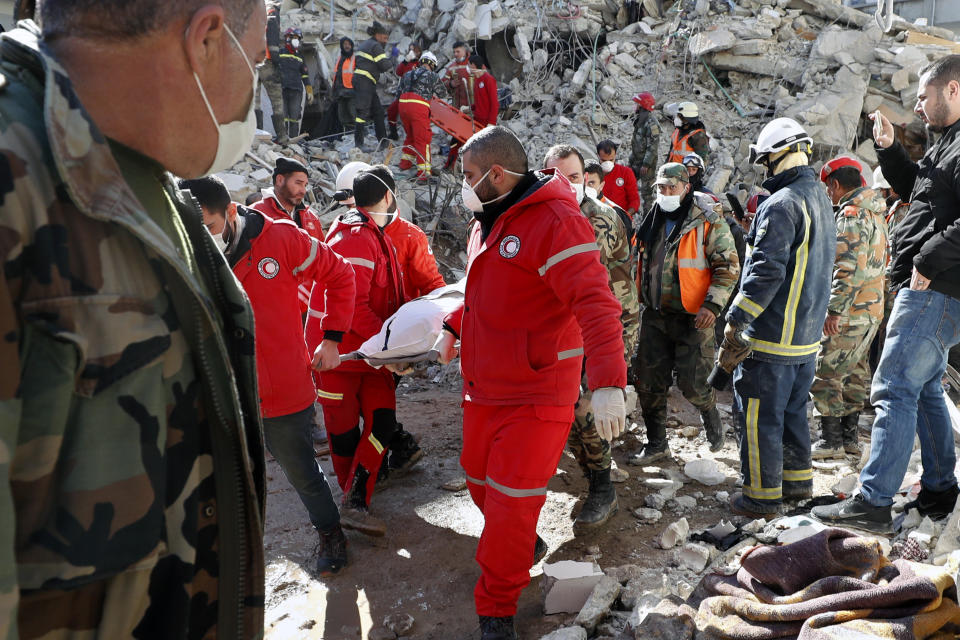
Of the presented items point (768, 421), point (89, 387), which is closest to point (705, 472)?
point (768, 421)

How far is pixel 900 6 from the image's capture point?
15.6 metres

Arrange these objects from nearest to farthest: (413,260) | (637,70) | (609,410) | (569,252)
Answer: (609,410), (569,252), (413,260), (637,70)

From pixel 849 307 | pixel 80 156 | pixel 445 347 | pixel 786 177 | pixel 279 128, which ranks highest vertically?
pixel 279 128

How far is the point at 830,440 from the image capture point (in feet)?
17.6

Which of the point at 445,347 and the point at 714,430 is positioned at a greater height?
the point at 445,347

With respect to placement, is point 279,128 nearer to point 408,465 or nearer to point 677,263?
point 408,465

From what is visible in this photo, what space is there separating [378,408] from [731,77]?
36.4 feet

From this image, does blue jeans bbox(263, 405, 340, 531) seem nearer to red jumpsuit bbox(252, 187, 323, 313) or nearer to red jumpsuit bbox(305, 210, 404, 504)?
red jumpsuit bbox(305, 210, 404, 504)

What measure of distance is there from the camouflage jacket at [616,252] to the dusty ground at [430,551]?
124 cm

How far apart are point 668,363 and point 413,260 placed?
2136 millimetres

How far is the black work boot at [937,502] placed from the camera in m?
3.52

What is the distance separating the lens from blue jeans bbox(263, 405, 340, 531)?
11.2ft

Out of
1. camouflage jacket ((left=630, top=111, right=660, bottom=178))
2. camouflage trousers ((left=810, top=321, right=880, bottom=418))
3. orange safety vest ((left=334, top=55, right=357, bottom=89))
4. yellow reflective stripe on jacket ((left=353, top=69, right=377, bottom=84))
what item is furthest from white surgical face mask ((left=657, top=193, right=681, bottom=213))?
orange safety vest ((left=334, top=55, right=357, bottom=89))

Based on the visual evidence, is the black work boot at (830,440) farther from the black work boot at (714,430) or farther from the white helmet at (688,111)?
the white helmet at (688,111)
